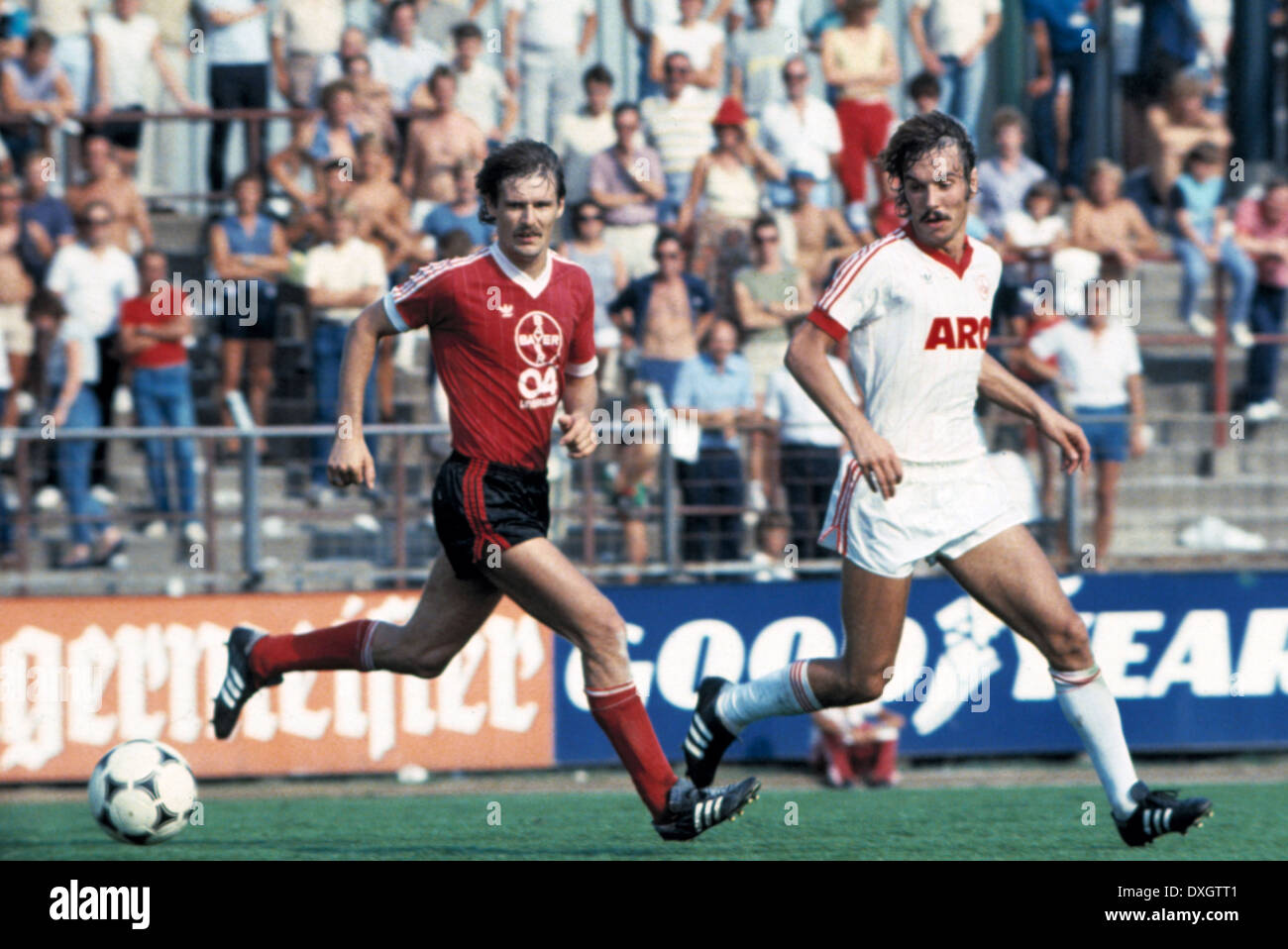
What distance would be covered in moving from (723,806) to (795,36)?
787 centimetres

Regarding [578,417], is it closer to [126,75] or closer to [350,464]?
[350,464]

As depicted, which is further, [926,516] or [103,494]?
[103,494]

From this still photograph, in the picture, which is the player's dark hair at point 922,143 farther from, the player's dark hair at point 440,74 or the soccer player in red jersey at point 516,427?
the player's dark hair at point 440,74

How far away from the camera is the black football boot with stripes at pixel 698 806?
19.9ft

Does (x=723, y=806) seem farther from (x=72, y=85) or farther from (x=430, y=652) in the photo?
(x=72, y=85)

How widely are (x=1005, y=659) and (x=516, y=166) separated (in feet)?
16.4

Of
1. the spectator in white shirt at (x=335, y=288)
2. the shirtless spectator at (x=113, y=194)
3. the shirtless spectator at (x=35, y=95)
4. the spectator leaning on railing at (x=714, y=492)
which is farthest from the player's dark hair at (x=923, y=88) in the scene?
the shirtless spectator at (x=35, y=95)

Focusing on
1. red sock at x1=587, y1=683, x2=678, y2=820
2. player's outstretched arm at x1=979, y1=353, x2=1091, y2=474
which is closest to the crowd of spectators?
player's outstretched arm at x1=979, y1=353, x2=1091, y2=474

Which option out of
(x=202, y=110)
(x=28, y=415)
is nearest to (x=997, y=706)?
(x=28, y=415)

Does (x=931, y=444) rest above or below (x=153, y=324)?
below

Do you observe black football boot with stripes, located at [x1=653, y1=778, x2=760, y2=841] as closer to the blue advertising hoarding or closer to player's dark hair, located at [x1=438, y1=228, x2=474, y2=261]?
the blue advertising hoarding

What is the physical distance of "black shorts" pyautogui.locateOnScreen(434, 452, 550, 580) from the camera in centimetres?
623

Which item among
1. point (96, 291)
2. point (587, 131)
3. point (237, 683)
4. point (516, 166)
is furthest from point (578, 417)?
point (587, 131)

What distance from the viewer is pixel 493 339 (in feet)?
20.6
